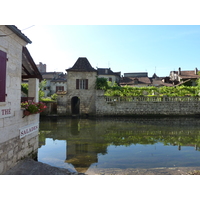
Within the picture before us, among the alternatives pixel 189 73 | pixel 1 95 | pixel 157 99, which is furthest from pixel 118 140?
pixel 189 73

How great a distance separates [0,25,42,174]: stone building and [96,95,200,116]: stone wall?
1707cm

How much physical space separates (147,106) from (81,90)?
8.63 m

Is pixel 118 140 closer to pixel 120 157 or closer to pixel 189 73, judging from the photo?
pixel 120 157

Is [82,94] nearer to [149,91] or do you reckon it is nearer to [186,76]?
[149,91]

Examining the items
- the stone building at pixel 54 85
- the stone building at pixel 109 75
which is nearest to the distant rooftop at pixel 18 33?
the stone building at pixel 54 85

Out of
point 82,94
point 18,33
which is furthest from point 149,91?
point 18,33

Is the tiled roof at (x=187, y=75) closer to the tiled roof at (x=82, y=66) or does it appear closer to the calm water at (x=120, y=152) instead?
the tiled roof at (x=82, y=66)

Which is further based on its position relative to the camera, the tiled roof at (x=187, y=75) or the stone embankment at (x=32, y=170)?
the tiled roof at (x=187, y=75)

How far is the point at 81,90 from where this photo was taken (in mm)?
23594

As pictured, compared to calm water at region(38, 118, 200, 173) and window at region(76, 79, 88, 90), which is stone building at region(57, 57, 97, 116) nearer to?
window at region(76, 79, 88, 90)

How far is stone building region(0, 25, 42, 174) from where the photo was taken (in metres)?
4.54

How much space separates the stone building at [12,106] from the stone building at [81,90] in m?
17.2

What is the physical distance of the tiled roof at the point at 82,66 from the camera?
23.4 meters

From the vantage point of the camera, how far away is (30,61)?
21.6ft
